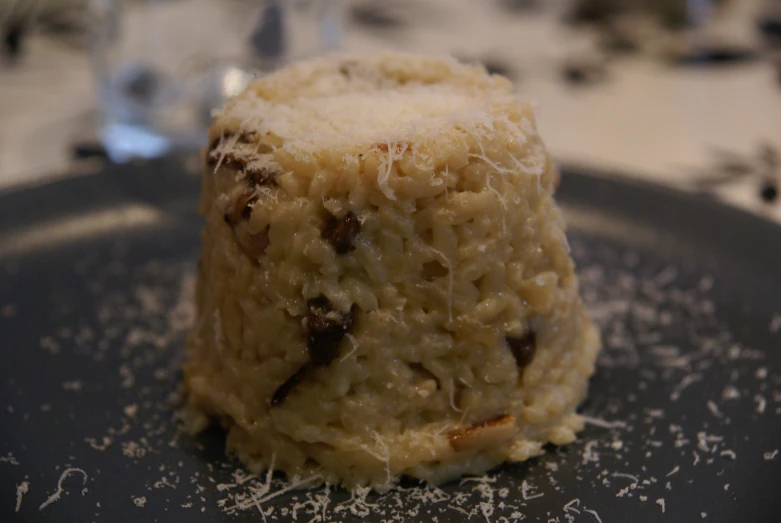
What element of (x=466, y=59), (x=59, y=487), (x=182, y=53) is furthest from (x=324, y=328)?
(x=182, y=53)

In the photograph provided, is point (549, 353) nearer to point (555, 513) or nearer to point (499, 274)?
point (499, 274)

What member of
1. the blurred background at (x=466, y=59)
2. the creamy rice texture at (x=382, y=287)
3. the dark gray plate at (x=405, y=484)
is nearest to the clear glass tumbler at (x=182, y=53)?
the blurred background at (x=466, y=59)

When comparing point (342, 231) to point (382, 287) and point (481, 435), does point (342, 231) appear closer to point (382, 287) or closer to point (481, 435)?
point (382, 287)

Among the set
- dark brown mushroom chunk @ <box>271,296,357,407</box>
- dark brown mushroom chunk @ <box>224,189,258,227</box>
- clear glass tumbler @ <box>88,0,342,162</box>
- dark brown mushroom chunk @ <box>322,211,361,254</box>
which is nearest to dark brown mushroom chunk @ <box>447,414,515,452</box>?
dark brown mushroom chunk @ <box>271,296,357,407</box>

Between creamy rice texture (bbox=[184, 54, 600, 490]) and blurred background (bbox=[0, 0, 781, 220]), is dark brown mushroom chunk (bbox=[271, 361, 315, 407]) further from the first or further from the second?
blurred background (bbox=[0, 0, 781, 220])

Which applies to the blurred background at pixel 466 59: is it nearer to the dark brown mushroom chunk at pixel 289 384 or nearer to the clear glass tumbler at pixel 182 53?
the clear glass tumbler at pixel 182 53

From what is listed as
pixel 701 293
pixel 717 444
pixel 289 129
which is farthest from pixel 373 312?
pixel 701 293
